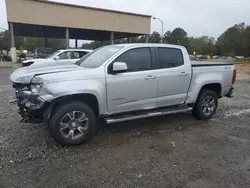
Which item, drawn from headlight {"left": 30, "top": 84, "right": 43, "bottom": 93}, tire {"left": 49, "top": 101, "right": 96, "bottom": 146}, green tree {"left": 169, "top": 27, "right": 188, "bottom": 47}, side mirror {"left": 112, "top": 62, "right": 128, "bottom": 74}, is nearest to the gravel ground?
tire {"left": 49, "top": 101, "right": 96, "bottom": 146}

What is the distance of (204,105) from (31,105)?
403 cm

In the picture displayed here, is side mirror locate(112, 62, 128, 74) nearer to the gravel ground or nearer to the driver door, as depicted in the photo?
the driver door

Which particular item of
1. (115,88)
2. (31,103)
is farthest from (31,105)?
(115,88)

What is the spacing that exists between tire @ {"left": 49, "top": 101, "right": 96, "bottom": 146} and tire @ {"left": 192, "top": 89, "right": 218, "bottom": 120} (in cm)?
282

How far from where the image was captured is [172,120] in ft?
17.8

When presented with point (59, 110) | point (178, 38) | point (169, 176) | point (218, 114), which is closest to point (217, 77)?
point (218, 114)

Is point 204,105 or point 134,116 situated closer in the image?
point 134,116

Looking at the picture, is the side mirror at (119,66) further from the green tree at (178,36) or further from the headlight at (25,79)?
the green tree at (178,36)

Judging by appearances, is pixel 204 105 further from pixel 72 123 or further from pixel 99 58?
pixel 72 123

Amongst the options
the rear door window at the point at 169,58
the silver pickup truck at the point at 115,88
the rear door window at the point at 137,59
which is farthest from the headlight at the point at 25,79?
the rear door window at the point at 169,58

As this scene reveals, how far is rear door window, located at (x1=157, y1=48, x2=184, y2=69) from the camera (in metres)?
4.68

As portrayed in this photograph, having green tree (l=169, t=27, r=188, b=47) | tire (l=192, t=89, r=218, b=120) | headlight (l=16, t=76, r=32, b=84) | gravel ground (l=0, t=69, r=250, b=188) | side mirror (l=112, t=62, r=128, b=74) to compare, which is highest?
green tree (l=169, t=27, r=188, b=47)

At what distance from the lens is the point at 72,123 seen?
147 inches

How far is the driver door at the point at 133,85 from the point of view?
401cm
